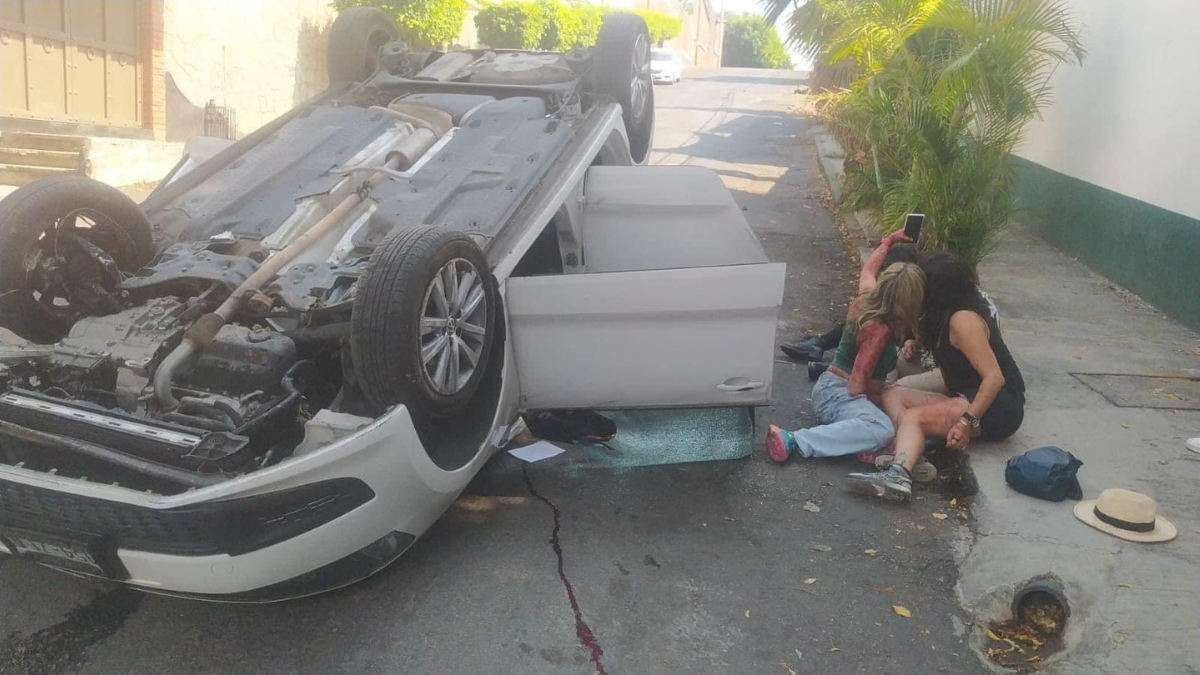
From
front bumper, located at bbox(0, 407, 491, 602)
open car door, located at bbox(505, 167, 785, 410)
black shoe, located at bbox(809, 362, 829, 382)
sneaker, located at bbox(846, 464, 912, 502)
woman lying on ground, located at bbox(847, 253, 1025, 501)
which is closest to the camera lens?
front bumper, located at bbox(0, 407, 491, 602)

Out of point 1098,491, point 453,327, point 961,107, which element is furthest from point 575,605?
point 961,107

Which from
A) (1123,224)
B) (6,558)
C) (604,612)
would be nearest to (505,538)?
(604,612)

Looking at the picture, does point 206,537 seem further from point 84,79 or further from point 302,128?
point 84,79

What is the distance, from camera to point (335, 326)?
360cm

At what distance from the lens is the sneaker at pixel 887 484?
4184 mm

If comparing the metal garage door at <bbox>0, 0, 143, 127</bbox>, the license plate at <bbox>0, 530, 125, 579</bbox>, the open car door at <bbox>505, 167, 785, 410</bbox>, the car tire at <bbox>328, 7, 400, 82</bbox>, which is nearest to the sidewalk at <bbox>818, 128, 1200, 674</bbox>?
the open car door at <bbox>505, 167, 785, 410</bbox>

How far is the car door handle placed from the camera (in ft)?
13.5

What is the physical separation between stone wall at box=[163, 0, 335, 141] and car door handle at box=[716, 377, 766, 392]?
987 cm

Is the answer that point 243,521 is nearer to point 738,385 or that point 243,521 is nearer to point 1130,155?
point 738,385

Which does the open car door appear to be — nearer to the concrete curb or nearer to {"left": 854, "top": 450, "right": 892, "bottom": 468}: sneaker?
{"left": 854, "top": 450, "right": 892, "bottom": 468}: sneaker

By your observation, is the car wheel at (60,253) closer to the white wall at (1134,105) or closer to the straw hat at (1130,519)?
the straw hat at (1130,519)

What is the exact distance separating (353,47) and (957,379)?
14.2ft

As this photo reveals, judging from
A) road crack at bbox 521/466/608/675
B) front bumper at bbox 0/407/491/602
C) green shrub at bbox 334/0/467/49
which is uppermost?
green shrub at bbox 334/0/467/49

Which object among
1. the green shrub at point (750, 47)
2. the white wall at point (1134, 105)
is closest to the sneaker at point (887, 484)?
the white wall at point (1134, 105)
